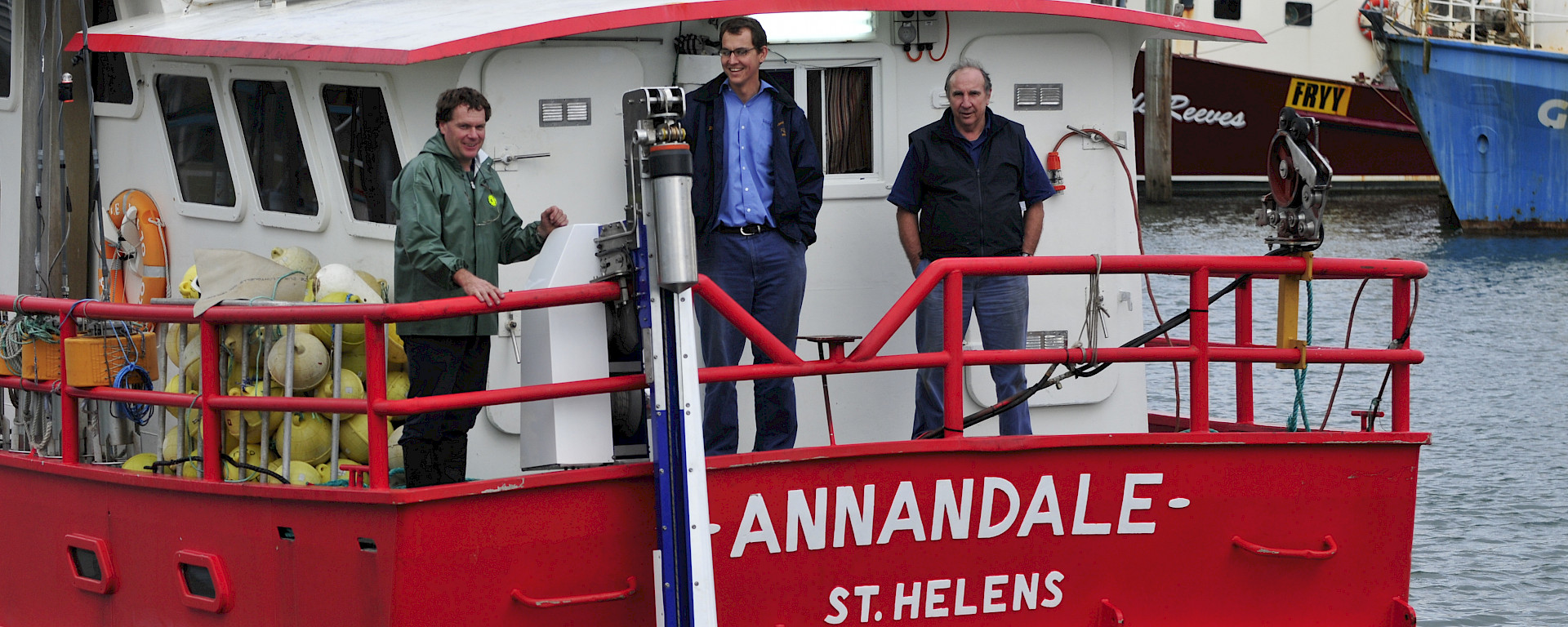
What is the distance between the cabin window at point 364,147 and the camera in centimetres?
637

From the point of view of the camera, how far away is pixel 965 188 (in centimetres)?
623

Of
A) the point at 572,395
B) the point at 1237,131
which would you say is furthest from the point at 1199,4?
the point at 572,395

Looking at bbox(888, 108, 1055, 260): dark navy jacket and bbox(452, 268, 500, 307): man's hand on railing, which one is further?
bbox(888, 108, 1055, 260): dark navy jacket

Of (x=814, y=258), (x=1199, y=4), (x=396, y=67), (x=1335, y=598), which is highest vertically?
(x=1199, y=4)

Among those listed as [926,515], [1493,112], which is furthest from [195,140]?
[1493,112]

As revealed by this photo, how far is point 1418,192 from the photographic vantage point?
39188 millimetres

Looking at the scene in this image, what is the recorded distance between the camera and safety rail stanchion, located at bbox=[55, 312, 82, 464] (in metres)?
5.75

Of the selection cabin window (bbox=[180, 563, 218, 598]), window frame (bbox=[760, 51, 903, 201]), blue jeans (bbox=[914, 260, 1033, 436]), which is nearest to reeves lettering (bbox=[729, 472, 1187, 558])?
blue jeans (bbox=[914, 260, 1033, 436])

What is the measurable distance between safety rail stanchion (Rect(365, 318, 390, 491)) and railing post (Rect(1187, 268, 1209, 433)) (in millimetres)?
2737

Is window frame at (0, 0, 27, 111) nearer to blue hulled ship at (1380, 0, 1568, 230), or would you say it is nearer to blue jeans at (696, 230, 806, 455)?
blue jeans at (696, 230, 806, 455)

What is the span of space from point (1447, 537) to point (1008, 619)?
281 inches

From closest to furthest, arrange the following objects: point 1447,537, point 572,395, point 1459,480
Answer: point 572,395, point 1447,537, point 1459,480

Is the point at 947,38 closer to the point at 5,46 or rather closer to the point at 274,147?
the point at 274,147

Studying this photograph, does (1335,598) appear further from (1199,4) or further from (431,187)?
(1199,4)
